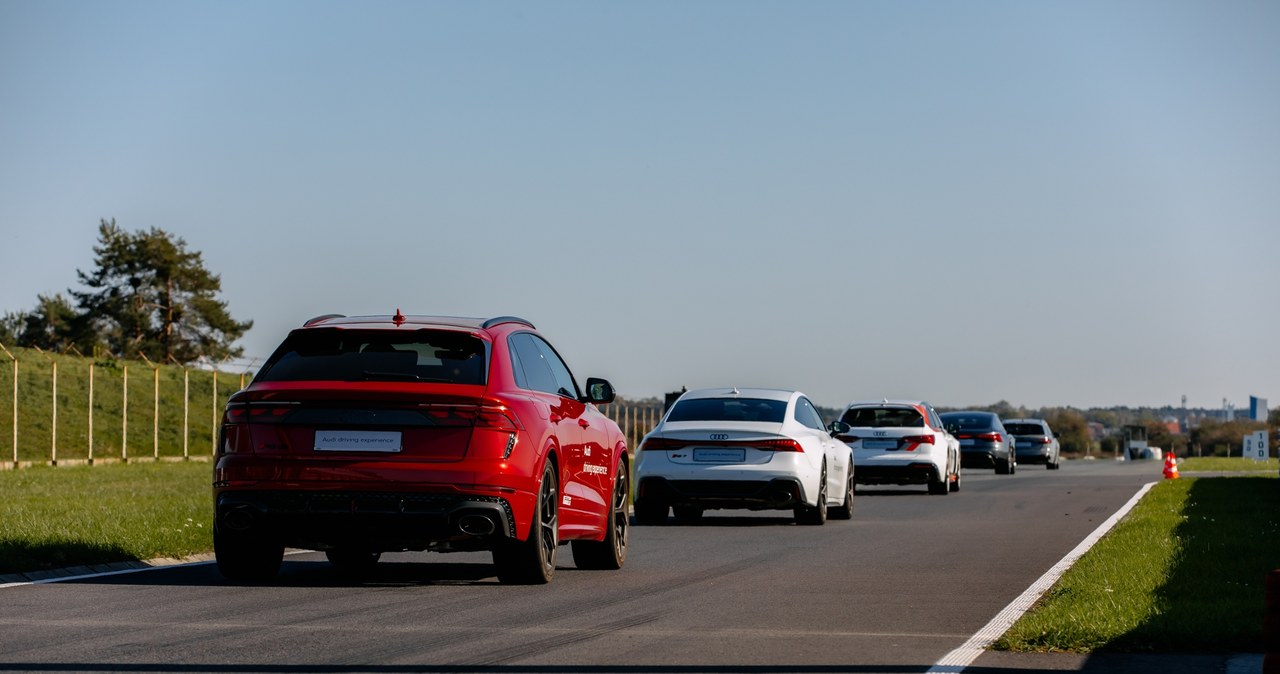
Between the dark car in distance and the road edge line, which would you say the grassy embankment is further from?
the road edge line

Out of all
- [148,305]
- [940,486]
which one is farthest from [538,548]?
[148,305]

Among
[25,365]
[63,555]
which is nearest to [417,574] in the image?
[63,555]

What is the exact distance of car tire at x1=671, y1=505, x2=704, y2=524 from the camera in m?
21.6

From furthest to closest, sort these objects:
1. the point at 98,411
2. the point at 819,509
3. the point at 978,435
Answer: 1. the point at 98,411
2. the point at 978,435
3. the point at 819,509

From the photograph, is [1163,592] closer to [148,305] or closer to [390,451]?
[390,451]

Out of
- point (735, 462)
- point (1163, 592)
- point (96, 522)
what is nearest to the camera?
point (1163, 592)

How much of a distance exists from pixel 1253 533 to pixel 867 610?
24.3ft

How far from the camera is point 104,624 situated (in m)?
9.59

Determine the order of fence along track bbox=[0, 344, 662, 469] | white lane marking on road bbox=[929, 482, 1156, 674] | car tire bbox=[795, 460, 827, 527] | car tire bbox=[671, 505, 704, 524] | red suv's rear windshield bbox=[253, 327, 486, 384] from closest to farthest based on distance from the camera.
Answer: white lane marking on road bbox=[929, 482, 1156, 674], red suv's rear windshield bbox=[253, 327, 486, 384], car tire bbox=[795, 460, 827, 527], car tire bbox=[671, 505, 704, 524], fence along track bbox=[0, 344, 662, 469]

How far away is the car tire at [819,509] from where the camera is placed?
20.7 metres

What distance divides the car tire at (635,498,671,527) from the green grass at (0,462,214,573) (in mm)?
4755

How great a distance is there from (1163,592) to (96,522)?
9990 millimetres

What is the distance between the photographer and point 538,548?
39.6 feet

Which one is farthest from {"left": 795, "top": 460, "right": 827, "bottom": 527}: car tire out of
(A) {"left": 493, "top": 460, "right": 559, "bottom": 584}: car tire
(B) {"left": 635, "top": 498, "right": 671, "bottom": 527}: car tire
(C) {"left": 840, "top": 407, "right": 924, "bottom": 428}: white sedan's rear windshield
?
(C) {"left": 840, "top": 407, "right": 924, "bottom": 428}: white sedan's rear windshield
